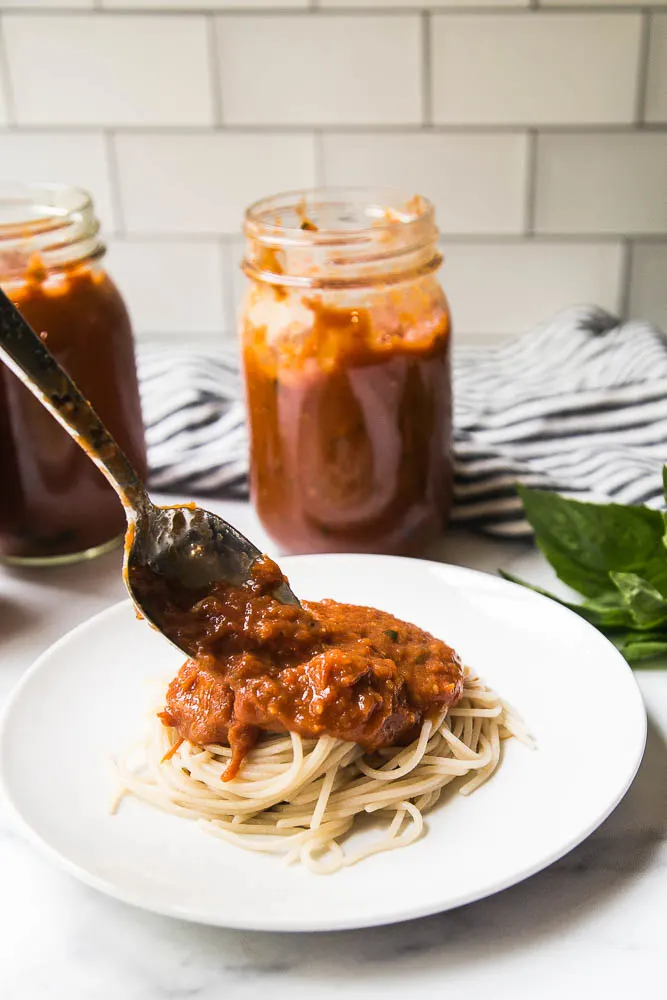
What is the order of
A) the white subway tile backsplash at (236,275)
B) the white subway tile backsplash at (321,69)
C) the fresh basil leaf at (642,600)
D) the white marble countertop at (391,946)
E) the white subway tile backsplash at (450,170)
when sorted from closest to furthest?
the white marble countertop at (391,946)
the fresh basil leaf at (642,600)
the white subway tile backsplash at (321,69)
the white subway tile backsplash at (450,170)
the white subway tile backsplash at (236,275)

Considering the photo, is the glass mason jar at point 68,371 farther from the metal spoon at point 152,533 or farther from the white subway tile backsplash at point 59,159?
the white subway tile backsplash at point 59,159

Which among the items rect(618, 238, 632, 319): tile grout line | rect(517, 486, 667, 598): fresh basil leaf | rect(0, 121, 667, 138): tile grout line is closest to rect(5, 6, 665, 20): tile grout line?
rect(0, 121, 667, 138): tile grout line

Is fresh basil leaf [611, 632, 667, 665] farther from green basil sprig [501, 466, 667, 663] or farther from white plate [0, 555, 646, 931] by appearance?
white plate [0, 555, 646, 931]

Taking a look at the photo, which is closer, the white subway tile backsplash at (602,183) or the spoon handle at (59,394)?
the spoon handle at (59,394)

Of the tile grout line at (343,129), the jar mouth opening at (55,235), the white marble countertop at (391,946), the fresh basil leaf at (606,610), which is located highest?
the tile grout line at (343,129)

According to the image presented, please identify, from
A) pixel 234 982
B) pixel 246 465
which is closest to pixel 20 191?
pixel 246 465

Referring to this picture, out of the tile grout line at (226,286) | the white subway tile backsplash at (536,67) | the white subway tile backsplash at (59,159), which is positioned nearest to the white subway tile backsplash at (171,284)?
the tile grout line at (226,286)

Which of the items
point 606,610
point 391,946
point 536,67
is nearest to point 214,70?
point 536,67
